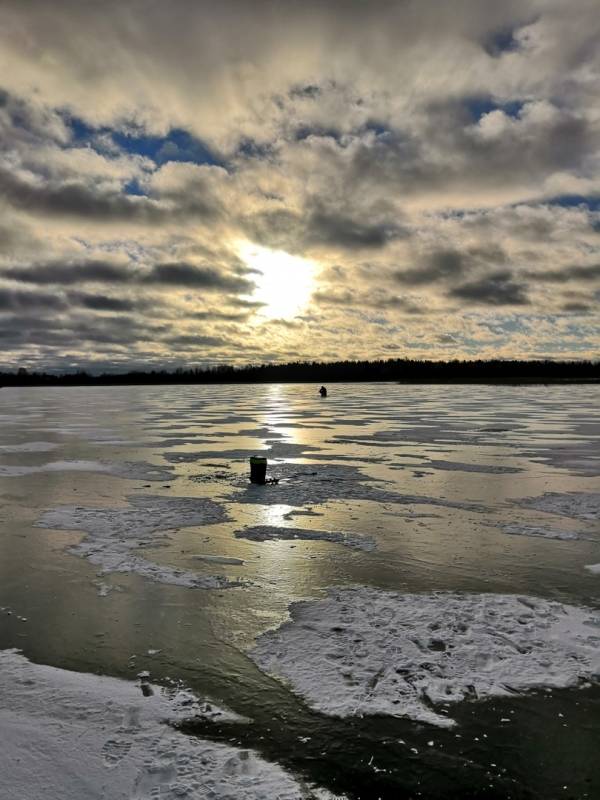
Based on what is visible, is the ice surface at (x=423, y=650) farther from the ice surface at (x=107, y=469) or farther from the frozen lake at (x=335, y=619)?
the ice surface at (x=107, y=469)

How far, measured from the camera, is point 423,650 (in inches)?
177

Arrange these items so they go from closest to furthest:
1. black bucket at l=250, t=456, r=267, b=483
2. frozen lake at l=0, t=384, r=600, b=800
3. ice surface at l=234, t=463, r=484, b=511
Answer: frozen lake at l=0, t=384, r=600, b=800
ice surface at l=234, t=463, r=484, b=511
black bucket at l=250, t=456, r=267, b=483

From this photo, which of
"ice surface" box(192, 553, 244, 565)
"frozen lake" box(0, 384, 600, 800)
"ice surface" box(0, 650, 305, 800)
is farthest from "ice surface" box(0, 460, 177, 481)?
"ice surface" box(0, 650, 305, 800)

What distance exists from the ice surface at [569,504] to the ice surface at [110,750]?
720 centimetres

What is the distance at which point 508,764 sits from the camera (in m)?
3.13

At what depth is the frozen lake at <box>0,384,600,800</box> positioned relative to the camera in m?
3.20

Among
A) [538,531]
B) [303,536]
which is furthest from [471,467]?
[303,536]

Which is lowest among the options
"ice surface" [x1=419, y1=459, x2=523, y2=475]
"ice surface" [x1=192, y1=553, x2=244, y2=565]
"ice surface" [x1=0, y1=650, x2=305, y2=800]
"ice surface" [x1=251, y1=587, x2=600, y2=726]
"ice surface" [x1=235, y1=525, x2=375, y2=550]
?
"ice surface" [x1=419, y1=459, x2=523, y2=475]

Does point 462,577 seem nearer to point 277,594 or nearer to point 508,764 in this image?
point 277,594

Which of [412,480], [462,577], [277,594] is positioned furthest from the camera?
[412,480]

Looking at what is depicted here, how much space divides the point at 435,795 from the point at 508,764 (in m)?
0.54

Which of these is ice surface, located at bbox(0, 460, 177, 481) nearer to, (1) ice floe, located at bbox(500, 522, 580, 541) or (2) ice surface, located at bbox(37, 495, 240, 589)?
(2) ice surface, located at bbox(37, 495, 240, 589)

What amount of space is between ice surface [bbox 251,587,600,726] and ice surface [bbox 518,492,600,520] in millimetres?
4006

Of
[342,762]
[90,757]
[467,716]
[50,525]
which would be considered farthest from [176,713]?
[50,525]
